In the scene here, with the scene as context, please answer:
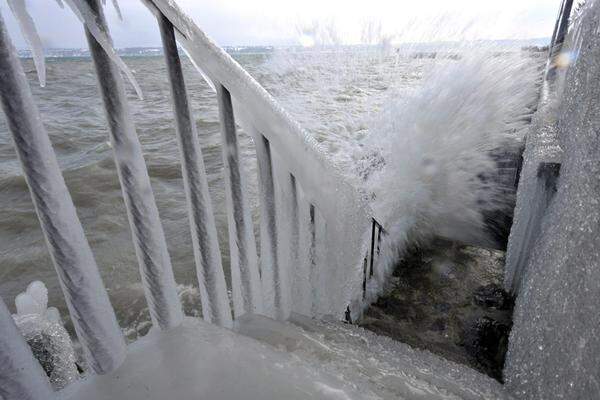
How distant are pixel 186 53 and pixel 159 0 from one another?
0.65 feet

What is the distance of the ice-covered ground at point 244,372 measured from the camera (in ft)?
2.35

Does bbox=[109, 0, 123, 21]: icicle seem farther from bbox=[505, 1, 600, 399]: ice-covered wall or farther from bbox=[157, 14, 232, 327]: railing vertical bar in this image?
bbox=[505, 1, 600, 399]: ice-covered wall

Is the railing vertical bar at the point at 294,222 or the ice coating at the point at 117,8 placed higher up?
the ice coating at the point at 117,8

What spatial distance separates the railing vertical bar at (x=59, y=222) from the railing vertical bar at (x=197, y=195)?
1.12 feet

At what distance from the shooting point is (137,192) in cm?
80

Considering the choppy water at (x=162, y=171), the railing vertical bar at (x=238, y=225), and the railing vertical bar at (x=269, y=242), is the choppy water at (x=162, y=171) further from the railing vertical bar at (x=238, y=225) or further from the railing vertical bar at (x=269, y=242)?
the railing vertical bar at (x=238, y=225)

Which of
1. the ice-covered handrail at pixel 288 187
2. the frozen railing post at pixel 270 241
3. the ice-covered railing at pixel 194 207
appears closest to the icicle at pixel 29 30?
the ice-covered railing at pixel 194 207

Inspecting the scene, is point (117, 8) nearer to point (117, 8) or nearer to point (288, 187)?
point (117, 8)

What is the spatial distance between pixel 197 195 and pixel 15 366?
548mm

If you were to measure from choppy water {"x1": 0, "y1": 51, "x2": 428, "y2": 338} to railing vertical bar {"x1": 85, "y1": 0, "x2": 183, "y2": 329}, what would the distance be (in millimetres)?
2061

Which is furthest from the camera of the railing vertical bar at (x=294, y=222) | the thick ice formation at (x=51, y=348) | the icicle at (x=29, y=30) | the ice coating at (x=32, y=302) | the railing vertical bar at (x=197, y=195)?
the ice coating at (x=32, y=302)

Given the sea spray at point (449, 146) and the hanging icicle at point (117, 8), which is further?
the sea spray at point (449, 146)

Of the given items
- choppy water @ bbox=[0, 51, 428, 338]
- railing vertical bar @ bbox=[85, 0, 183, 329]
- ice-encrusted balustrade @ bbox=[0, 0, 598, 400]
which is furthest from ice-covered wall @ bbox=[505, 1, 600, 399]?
choppy water @ bbox=[0, 51, 428, 338]

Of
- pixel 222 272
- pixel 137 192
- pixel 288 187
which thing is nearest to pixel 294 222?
pixel 288 187
